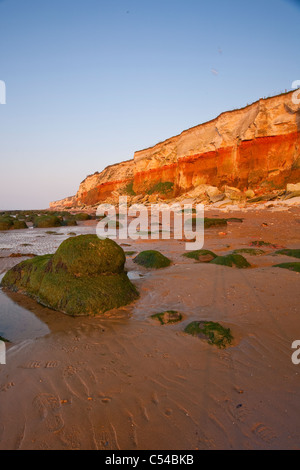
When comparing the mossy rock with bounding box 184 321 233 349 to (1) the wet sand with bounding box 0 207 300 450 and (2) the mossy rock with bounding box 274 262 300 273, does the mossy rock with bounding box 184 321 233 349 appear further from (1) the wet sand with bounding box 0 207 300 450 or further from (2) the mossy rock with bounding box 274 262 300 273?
(2) the mossy rock with bounding box 274 262 300 273

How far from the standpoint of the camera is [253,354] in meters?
3.06

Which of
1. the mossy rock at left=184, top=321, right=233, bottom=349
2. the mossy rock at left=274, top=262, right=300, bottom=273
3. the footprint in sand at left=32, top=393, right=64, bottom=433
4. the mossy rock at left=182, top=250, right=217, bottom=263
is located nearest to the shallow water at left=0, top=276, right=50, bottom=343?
the footprint in sand at left=32, top=393, right=64, bottom=433

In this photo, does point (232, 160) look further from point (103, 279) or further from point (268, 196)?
point (103, 279)

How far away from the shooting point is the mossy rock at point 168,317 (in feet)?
13.0

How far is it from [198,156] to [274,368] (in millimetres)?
33307

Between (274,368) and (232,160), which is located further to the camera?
(232,160)

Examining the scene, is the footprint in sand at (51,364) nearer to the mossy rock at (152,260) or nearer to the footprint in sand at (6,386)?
the footprint in sand at (6,386)

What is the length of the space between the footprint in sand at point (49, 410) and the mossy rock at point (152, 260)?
480 centimetres

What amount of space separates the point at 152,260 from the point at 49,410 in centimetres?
513

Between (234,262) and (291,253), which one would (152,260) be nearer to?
(234,262)

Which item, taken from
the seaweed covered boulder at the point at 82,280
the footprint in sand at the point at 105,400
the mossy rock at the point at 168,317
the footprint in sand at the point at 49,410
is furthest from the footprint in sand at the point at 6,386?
the mossy rock at the point at 168,317

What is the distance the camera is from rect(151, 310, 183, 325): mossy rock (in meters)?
3.96

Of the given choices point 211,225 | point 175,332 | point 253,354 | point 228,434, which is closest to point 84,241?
point 175,332

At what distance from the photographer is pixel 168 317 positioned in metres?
4.03
